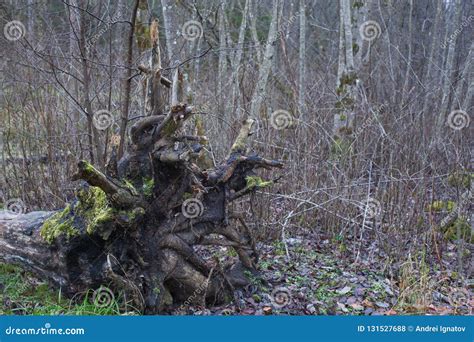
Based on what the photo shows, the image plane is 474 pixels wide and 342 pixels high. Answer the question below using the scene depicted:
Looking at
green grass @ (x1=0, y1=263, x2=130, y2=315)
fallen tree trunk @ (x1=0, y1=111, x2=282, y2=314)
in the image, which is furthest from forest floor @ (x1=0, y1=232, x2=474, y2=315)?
fallen tree trunk @ (x1=0, y1=111, x2=282, y2=314)

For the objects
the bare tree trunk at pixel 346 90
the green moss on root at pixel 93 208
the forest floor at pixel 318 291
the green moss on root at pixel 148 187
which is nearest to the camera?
the green moss on root at pixel 93 208

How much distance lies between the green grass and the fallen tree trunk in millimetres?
113

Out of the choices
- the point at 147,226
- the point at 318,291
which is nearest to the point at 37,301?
the point at 147,226

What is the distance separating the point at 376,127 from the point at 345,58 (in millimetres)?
1250

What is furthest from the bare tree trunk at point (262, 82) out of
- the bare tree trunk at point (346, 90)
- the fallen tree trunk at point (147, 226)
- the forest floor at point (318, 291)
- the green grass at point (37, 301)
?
the green grass at point (37, 301)

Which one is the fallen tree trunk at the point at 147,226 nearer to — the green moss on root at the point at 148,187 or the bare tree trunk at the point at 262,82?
the green moss on root at the point at 148,187

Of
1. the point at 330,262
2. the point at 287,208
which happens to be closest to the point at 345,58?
the point at 287,208

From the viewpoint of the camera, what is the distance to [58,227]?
4.29 meters

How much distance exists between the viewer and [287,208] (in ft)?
20.7

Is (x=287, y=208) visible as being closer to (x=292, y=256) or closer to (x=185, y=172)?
(x=292, y=256)

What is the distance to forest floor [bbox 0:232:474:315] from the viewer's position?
430cm

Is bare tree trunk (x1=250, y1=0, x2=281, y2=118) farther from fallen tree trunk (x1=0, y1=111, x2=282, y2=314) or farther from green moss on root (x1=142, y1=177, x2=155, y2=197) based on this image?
green moss on root (x1=142, y1=177, x2=155, y2=197)

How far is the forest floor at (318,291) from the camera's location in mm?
4305

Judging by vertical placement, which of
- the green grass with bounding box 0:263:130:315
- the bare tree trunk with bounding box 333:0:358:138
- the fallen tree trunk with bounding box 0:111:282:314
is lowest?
the green grass with bounding box 0:263:130:315
